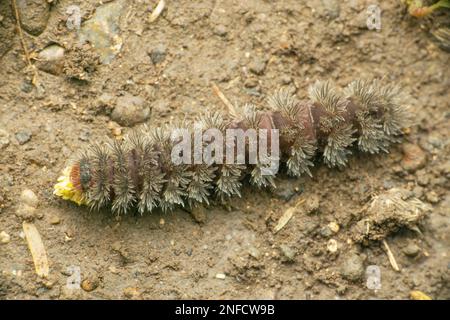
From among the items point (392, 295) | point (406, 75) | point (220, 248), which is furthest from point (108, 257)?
point (406, 75)

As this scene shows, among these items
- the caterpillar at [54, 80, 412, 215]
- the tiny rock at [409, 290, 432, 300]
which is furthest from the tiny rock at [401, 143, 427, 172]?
the tiny rock at [409, 290, 432, 300]

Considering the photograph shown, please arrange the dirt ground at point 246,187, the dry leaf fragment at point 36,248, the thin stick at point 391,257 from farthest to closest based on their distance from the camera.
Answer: the thin stick at point 391,257 < the dirt ground at point 246,187 < the dry leaf fragment at point 36,248

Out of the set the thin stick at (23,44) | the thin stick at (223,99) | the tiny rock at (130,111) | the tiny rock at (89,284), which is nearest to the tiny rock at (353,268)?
the thin stick at (223,99)

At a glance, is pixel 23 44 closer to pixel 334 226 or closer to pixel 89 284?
pixel 89 284

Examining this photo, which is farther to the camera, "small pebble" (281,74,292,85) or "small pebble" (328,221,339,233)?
"small pebble" (281,74,292,85)

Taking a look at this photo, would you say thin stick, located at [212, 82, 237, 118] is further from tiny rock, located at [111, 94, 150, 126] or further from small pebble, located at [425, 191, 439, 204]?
small pebble, located at [425, 191, 439, 204]

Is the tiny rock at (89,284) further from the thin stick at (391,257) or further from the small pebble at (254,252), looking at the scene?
the thin stick at (391,257)

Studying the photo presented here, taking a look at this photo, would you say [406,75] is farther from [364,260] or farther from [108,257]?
[108,257]
